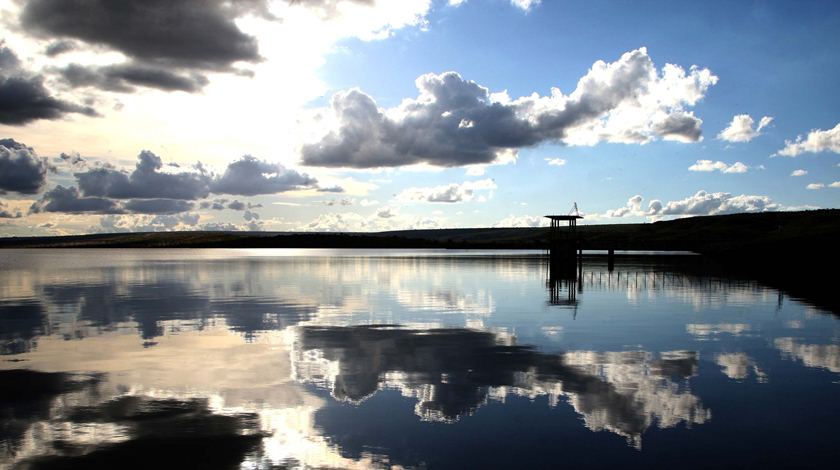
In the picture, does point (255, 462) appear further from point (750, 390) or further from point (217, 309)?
point (217, 309)

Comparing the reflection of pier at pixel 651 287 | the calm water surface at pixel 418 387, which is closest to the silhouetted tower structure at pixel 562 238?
the reflection of pier at pixel 651 287

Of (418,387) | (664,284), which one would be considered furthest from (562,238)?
(418,387)

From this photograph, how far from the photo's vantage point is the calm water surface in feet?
45.3

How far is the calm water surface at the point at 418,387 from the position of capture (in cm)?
1382

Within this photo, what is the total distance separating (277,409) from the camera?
17062 mm

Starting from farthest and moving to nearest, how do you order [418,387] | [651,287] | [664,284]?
[664,284] < [651,287] < [418,387]

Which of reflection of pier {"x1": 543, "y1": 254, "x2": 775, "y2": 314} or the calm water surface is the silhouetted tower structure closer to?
reflection of pier {"x1": 543, "y1": 254, "x2": 775, "y2": 314}

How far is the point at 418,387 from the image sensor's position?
19719mm

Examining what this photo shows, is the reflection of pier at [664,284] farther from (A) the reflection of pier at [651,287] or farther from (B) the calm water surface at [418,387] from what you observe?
(B) the calm water surface at [418,387]

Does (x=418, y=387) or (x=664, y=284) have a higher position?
(x=664, y=284)

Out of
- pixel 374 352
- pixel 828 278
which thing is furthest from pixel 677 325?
pixel 828 278

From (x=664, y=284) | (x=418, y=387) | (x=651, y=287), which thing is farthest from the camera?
(x=664, y=284)

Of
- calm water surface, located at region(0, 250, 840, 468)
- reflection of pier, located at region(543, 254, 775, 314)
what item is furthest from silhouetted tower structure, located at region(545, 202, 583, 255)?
calm water surface, located at region(0, 250, 840, 468)

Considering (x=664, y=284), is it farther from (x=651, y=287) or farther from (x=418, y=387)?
(x=418, y=387)
